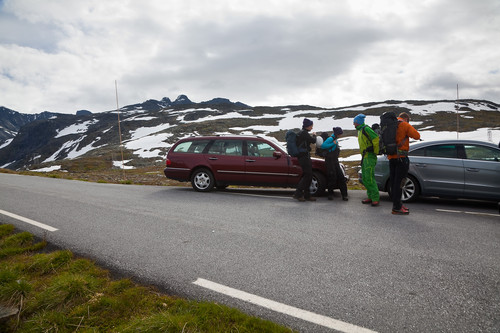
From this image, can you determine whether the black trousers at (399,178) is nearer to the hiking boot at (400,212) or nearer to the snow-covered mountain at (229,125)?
the hiking boot at (400,212)

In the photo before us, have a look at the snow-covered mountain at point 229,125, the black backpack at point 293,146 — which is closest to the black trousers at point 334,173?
the black backpack at point 293,146

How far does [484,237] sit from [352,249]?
2340 millimetres

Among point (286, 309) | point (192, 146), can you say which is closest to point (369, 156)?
point (286, 309)

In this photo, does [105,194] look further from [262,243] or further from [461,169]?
[461,169]

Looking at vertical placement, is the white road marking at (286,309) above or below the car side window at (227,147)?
below

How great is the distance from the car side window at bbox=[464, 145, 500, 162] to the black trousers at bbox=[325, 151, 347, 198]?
9.91 feet

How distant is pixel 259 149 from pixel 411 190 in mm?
4306

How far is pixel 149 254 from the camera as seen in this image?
412cm

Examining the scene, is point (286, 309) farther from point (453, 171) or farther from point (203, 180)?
point (203, 180)

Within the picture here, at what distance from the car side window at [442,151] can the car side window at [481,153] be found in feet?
0.81

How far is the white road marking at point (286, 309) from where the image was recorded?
2.52m

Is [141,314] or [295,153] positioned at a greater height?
[295,153]

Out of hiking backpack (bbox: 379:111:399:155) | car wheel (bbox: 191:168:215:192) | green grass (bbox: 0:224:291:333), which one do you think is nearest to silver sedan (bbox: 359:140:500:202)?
hiking backpack (bbox: 379:111:399:155)

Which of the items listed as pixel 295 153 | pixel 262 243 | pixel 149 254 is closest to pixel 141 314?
pixel 149 254
